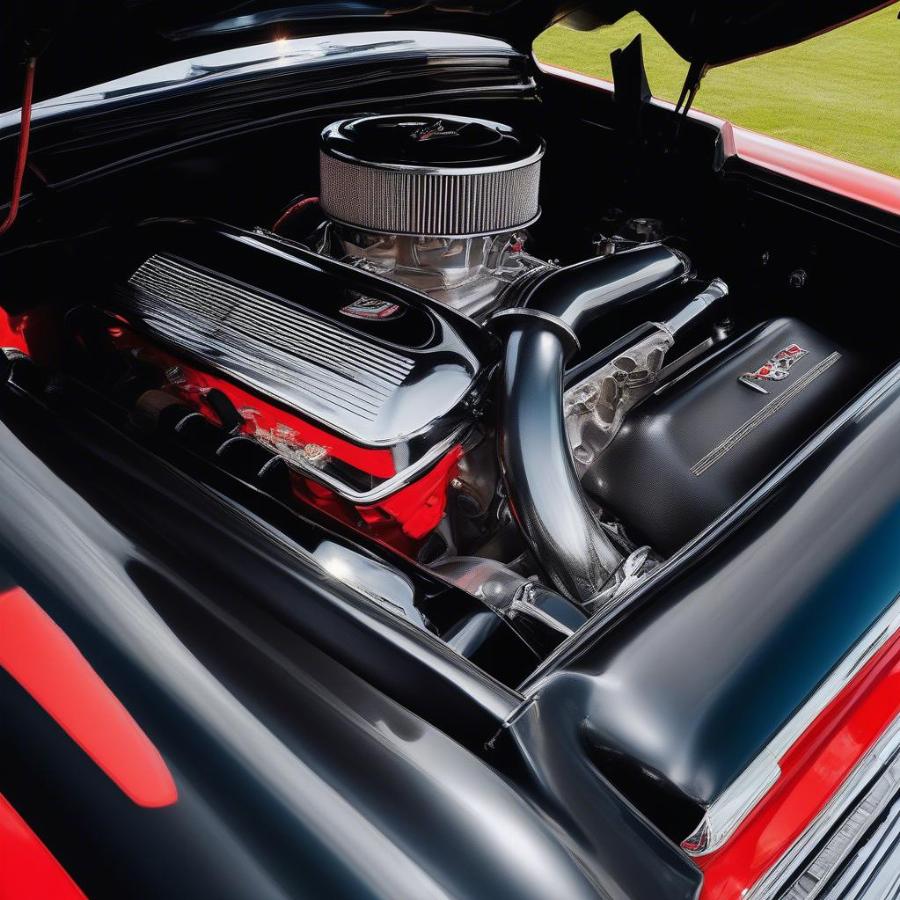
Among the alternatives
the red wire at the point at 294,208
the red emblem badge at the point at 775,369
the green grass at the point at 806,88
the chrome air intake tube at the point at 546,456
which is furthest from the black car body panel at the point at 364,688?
the green grass at the point at 806,88

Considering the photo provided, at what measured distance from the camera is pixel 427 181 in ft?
3.40

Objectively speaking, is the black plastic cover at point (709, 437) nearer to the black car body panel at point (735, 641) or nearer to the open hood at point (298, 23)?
the black car body panel at point (735, 641)

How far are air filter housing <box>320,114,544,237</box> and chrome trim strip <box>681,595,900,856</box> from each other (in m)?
0.65

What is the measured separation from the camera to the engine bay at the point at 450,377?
34.0 inches

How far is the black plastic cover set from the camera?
1.05 m

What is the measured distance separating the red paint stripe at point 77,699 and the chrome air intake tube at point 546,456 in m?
0.44

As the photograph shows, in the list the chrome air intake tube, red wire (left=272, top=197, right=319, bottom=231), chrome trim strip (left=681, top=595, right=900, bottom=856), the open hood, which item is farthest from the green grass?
chrome trim strip (left=681, top=595, right=900, bottom=856)

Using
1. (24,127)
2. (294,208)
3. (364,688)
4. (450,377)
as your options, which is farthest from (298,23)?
(364,688)

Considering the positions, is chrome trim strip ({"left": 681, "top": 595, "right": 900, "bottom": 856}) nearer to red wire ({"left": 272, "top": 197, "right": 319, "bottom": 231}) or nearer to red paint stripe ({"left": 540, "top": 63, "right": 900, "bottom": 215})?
red paint stripe ({"left": 540, "top": 63, "right": 900, "bottom": 215})

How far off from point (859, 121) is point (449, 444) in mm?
5738

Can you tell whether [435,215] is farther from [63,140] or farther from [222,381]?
[63,140]

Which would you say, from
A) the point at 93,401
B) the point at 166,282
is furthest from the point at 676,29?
the point at 93,401

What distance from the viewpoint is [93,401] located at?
829 mm

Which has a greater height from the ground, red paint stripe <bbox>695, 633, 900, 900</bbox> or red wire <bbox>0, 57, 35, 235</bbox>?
red wire <bbox>0, 57, 35, 235</bbox>
